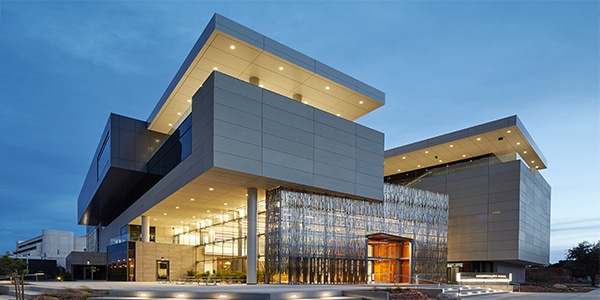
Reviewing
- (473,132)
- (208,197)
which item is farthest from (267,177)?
(473,132)

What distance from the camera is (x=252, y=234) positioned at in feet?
88.3

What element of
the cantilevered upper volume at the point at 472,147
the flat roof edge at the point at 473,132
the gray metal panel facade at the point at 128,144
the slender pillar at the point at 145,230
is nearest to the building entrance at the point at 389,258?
the flat roof edge at the point at 473,132

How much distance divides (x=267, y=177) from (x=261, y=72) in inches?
269

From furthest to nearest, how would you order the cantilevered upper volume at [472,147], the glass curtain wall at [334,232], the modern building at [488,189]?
the modern building at [488,189] → the cantilevered upper volume at [472,147] → the glass curtain wall at [334,232]

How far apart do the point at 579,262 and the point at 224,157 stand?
5030 cm

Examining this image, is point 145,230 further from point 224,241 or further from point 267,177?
point 267,177

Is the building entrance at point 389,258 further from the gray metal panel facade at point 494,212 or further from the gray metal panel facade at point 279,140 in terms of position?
the gray metal panel facade at point 494,212

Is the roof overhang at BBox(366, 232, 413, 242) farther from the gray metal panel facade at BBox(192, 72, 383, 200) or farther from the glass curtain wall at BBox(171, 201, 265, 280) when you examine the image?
the glass curtain wall at BBox(171, 201, 265, 280)

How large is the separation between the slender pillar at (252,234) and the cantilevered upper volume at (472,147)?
71.4ft

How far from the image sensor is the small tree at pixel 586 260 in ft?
169

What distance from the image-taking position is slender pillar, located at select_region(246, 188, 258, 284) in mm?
26203

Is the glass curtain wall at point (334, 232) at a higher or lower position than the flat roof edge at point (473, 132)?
lower

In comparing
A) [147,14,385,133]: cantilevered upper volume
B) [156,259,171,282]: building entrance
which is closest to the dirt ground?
[147,14,385,133]: cantilevered upper volume

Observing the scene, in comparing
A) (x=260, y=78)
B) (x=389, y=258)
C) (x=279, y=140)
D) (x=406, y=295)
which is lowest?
(x=389, y=258)
